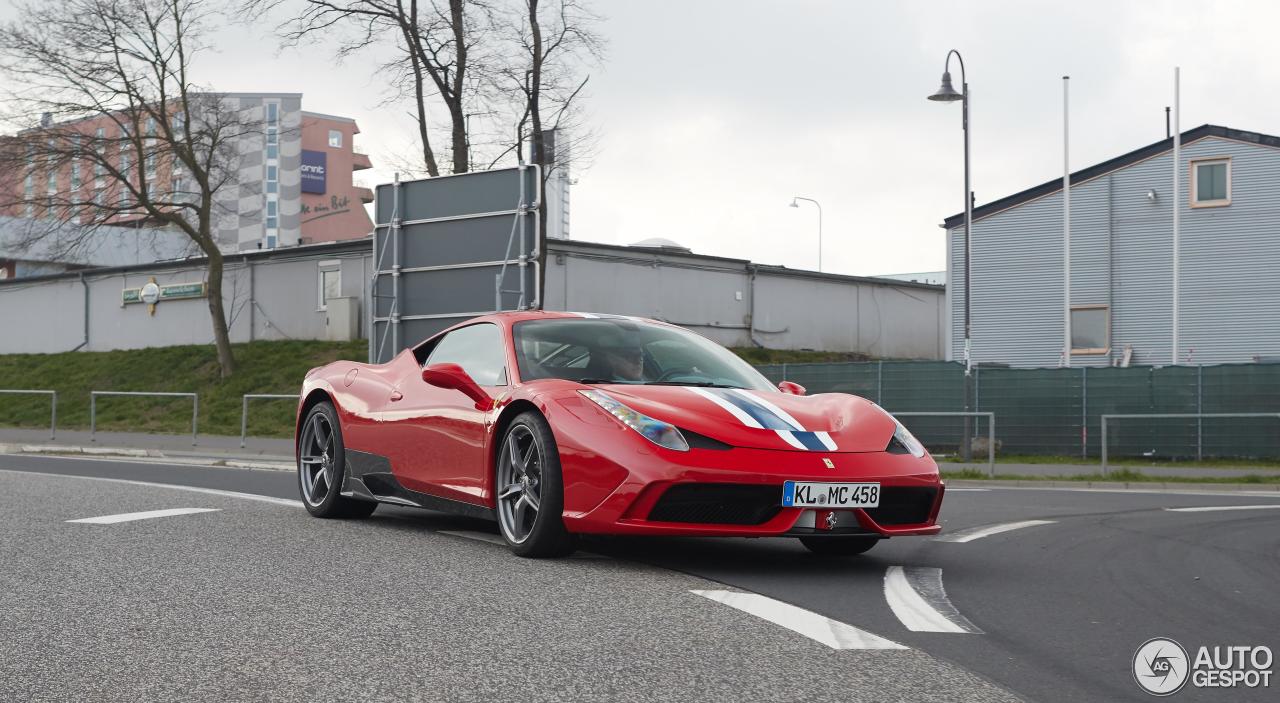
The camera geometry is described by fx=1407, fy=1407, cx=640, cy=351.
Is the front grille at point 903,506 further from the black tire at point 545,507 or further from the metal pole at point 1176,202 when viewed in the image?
the metal pole at point 1176,202

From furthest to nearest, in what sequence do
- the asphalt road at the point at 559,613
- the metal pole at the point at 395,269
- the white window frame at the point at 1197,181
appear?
the white window frame at the point at 1197,181 < the metal pole at the point at 395,269 < the asphalt road at the point at 559,613

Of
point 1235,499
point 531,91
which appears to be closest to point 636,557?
point 1235,499

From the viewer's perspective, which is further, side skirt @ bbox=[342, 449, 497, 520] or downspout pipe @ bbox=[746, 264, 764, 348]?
downspout pipe @ bbox=[746, 264, 764, 348]

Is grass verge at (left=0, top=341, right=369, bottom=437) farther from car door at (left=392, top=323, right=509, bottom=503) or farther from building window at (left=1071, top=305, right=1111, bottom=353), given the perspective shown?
building window at (left=1071, top=305, right=1111, bottom=353)

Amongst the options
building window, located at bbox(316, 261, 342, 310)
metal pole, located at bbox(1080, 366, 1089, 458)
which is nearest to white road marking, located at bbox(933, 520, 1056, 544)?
metal pole, located at bbox(1080, 366, 1089, 458)

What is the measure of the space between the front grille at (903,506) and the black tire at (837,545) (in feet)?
1.67

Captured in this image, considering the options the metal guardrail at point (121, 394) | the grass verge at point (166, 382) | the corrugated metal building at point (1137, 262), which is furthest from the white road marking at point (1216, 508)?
the corrugated metal building at point (1137, 262)

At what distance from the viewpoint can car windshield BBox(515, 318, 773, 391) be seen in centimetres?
724

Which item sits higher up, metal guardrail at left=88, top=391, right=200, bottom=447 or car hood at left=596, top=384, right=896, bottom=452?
car hood at left=596, top=384, right=896, bottom=452

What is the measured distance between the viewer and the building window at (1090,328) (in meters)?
38.5

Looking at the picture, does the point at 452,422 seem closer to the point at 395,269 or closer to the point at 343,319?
the point at 395,269

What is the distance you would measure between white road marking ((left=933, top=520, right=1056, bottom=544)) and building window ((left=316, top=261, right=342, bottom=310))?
32.4 meters

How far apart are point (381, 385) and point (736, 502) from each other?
317cm

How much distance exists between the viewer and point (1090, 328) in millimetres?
38812
